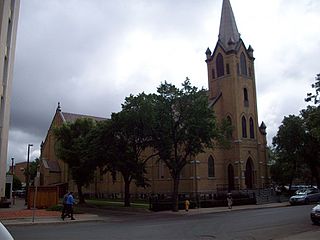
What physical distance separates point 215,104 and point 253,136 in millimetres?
7495

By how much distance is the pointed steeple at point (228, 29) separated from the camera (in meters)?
56.3

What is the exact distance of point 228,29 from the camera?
58.1m

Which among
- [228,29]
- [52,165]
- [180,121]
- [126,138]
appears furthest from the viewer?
[52,165]

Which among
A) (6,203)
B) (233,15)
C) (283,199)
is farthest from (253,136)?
(6,203)

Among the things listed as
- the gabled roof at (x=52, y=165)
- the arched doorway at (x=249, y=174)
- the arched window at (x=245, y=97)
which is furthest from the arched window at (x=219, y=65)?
the gabled roof at (x=52, y=165)

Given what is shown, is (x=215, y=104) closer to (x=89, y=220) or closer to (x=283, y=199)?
(x=283, y=199)

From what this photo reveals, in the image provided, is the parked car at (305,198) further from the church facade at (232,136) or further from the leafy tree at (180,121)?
the church facade at (232,136)

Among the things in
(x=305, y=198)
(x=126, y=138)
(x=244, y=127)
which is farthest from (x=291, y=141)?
(x=126, y=138)

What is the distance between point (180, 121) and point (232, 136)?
67.9 feet

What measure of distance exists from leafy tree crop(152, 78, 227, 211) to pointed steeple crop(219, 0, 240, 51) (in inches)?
911

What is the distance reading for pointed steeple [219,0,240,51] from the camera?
56344 millimetres

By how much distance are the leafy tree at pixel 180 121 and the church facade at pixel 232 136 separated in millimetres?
15304

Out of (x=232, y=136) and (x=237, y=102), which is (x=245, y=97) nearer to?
(x=237, y=102)

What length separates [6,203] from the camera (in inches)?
1357
